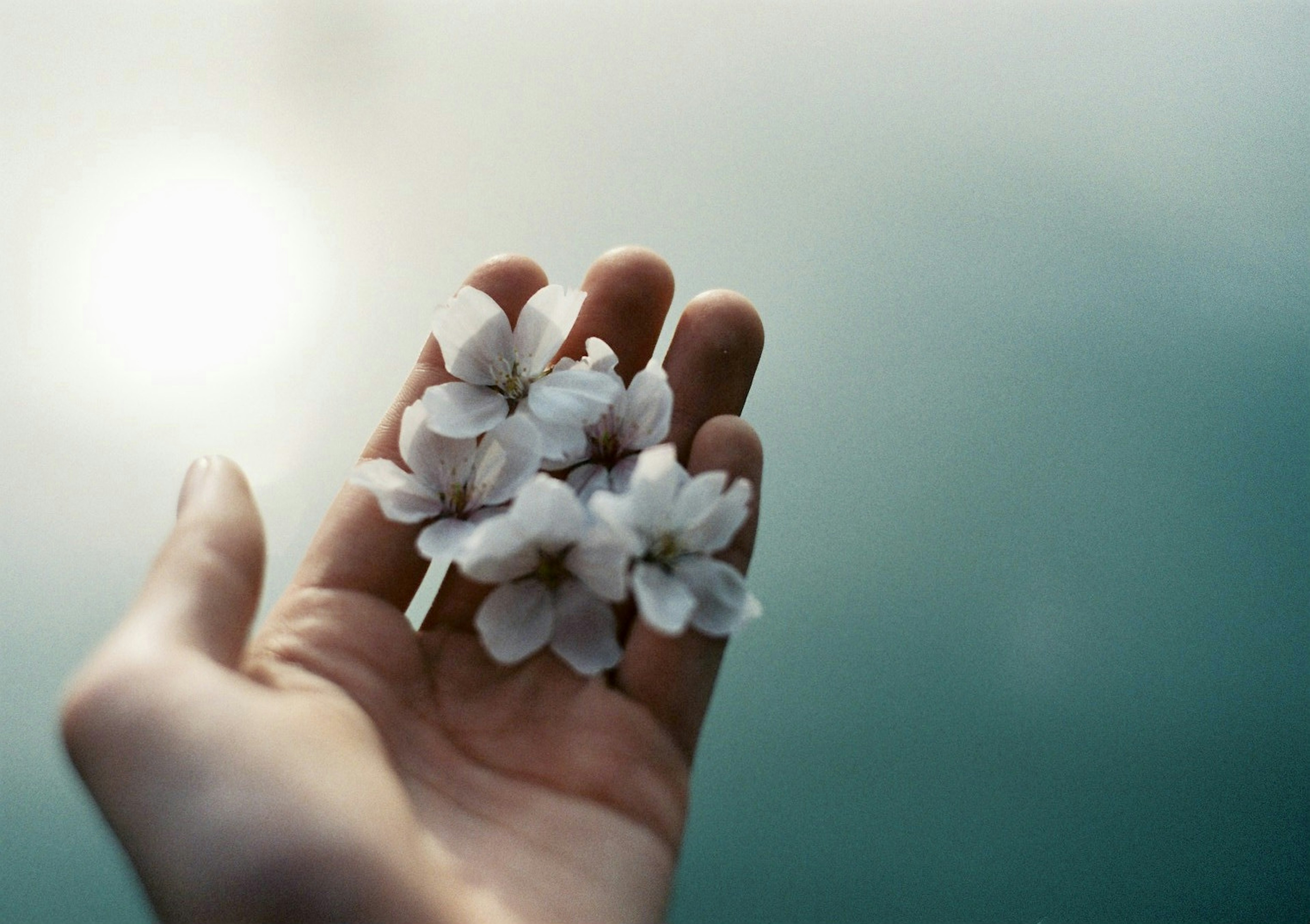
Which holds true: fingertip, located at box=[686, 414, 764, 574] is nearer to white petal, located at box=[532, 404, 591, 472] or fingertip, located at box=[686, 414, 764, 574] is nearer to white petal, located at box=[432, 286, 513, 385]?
white petal, located at box=[532, 404, 591, 472]

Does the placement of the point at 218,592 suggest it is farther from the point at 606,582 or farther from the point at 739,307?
the point at 739,307

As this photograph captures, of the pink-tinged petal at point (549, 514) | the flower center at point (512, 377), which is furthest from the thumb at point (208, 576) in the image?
the flower center at point (512, 377)

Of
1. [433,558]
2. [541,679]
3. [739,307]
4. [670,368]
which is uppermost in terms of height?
[739,307]

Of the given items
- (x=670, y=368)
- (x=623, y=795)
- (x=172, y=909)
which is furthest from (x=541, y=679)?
(x=670, y=368)

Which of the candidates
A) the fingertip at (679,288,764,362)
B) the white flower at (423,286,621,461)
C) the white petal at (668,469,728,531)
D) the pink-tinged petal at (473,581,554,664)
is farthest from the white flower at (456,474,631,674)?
the fingertip at (679,288,764,362)

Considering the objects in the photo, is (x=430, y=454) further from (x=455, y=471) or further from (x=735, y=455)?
(x=735, y=455)
